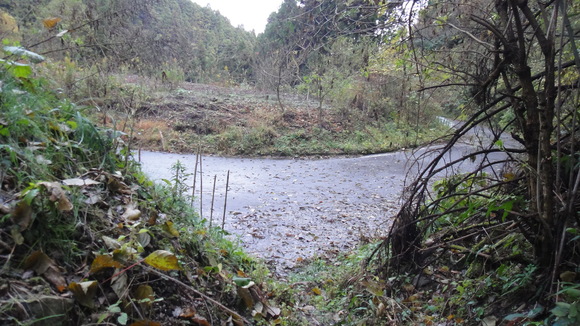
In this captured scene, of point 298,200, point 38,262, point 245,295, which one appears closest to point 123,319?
point 38,262

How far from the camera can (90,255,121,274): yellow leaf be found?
5.70ft

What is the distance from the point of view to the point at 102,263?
1.75 meters

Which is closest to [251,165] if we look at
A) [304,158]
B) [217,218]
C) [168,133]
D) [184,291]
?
[304,158]

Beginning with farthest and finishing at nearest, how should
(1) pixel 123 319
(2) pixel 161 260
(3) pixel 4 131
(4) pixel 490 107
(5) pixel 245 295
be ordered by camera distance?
(4) pixel 490 107, (5) pixel 245 295, (3) pixel 4 131, (2) pixel 161 260, (1) pixel 123 319

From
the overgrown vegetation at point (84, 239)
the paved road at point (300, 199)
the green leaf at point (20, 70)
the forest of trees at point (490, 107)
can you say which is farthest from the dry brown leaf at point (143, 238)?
the paved road at point (300, 199)

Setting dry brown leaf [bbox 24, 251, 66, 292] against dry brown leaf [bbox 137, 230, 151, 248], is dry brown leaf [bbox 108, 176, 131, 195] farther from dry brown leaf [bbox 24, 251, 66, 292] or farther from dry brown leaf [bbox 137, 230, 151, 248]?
dry brown leaf [bbox 24, 251, 66, 292]

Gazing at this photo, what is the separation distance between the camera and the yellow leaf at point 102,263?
1738mm

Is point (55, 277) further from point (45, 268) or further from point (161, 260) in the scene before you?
point (161, 260)

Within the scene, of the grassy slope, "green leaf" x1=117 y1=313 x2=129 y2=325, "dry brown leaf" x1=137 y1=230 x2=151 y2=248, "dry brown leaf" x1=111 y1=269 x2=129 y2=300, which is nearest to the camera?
"green leaf" x1=117 y1=313 x2=129 y2=325

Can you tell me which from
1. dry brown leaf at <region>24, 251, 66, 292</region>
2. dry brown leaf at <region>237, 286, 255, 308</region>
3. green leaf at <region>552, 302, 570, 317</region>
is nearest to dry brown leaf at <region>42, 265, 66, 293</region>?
dry brown leaf at <region>24, 251, 66, 292</region>

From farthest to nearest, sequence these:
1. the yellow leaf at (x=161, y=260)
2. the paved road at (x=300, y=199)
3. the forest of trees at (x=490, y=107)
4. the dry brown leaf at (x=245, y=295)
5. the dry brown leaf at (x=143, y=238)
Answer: the paved road at (x=300, y=199)
the dry brown leaf at (x=245, y=295)
the forest of trees at (x=490, y=107)
the dry brown leaf at (x=143, y=238)
the yellow leaf at (x=161, y=260)

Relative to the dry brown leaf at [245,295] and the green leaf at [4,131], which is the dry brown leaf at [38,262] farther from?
the dry brown leaf at [245,295]

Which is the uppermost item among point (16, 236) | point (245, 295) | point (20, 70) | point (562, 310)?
point (20, 70)

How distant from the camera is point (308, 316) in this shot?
10.8ft
